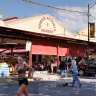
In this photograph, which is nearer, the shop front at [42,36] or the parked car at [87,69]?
the shop front at [42,36]

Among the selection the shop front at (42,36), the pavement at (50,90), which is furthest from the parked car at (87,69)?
the pavement at (50,90)

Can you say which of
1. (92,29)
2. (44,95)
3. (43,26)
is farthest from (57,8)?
(44,95)

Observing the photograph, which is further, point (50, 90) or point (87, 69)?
point (87, 69)

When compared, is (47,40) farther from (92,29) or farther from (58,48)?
(92,29)

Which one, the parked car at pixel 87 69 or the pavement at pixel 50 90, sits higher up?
the parked car at pixel 87 69

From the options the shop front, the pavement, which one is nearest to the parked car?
the shop front

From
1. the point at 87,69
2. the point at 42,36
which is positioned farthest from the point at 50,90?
the point at 42,36

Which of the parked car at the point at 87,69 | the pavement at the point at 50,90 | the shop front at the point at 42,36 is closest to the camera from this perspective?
the pavement at the point at 50,90

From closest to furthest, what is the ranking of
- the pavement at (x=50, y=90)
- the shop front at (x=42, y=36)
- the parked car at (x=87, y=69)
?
the pavement at (x=50, y=90), the shop front at (x=42, y=36), the parked car at (x=87, y=69)

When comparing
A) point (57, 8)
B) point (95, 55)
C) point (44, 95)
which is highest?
point (57, 8)

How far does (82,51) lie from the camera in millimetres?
29656

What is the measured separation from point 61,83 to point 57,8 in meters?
10.8

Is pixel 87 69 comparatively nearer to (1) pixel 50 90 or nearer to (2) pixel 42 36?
(2) pixel 42 36

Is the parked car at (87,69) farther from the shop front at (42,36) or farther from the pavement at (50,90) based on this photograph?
the pavement at (50,90)
